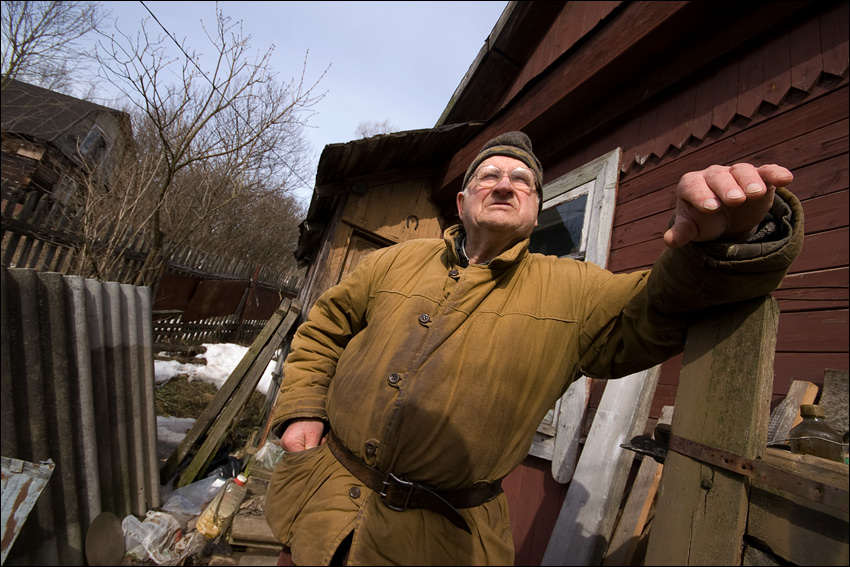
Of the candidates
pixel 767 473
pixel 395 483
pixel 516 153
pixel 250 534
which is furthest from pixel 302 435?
pixel 250 534

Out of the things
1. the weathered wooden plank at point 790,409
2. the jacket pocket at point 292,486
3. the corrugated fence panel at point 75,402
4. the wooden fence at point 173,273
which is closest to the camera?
the jacket pocket at point 292,486

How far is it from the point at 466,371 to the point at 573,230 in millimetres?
2551

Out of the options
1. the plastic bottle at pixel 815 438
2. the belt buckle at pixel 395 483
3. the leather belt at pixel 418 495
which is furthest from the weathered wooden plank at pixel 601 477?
the belt buckle at pixel 395 483

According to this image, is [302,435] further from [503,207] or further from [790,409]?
[790,409]

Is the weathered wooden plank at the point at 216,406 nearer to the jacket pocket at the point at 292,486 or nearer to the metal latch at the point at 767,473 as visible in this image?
the jacket pocket at the point at 292,486

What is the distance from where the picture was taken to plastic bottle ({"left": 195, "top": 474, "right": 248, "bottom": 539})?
2.95m

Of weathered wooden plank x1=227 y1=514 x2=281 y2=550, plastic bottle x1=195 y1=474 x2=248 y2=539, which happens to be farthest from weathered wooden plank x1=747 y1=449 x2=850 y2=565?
plastic bottle x1=195 y1=474 x2=248 y2=539

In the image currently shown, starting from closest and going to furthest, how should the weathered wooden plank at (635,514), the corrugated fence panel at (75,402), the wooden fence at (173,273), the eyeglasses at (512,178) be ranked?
the eyeglasses at (512,178)
the weathered wooden plank at (635,514)
the corrugated fence panel at (75,402)
the wooden fence at (173,273)

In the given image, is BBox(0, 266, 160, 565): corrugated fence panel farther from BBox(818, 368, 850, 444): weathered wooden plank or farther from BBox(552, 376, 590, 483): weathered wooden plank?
BBox(818, 368, 850, 444): weathered wooden plank

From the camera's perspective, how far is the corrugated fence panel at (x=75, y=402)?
2.37 metres

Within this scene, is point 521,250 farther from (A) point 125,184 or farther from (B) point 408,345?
(A) point 125,184

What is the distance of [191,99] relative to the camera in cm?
512

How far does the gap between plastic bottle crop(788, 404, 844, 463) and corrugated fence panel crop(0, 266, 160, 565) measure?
3909 mm

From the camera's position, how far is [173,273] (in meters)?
8.48
